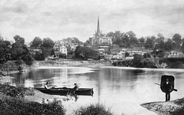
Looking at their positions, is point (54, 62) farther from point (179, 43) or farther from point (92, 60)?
point (179, 43)

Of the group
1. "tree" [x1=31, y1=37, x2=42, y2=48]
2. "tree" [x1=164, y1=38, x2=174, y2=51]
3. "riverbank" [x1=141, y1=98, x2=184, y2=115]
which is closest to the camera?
"riverbank" [x1=141, y1=98, x2=184, y2=115]

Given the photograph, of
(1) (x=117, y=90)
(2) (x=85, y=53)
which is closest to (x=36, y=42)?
(2) (x=85, y=53)

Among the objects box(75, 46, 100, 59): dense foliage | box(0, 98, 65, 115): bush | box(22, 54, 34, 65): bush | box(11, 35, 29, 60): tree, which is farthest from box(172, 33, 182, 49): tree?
box(0, 98, 65, 115): bush

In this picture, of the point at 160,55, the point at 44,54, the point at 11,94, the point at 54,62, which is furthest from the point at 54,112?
the point at 44,54

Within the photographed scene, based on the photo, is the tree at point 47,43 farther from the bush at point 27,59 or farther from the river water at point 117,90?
the river water at point 117,90

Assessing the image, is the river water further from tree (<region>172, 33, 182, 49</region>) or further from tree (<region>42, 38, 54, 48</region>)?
tree (<region>42, 38, 54, 48</region>)

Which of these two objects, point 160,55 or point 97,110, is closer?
point 97,110

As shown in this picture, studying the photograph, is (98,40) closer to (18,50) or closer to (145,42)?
(145,42)

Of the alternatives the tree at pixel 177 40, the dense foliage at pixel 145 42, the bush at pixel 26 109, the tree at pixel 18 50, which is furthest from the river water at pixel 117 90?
the dense foliage at pixel 145 42

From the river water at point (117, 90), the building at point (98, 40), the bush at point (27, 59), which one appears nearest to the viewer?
the river water at point (117, 90)

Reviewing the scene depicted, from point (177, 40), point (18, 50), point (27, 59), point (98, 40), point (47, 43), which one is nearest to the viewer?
point (18, 50)

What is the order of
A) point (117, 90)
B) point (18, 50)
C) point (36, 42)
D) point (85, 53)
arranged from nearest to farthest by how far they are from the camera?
point (117, 90), point (18, 50), point (85, 53), point (36, 42)
